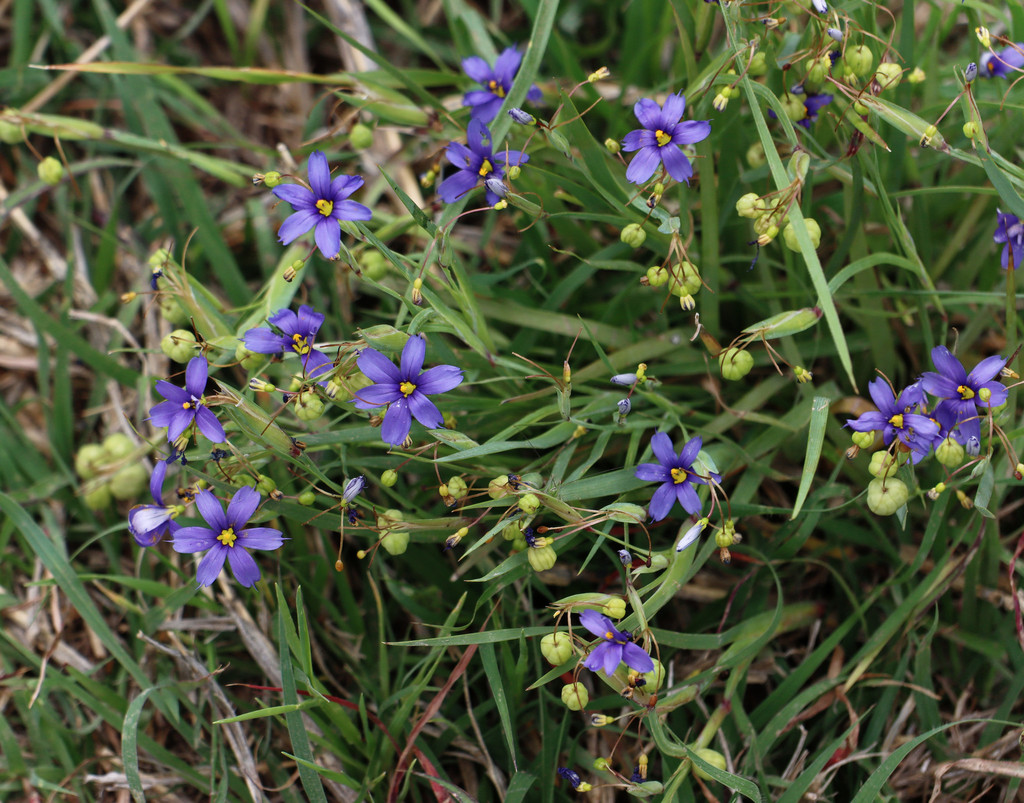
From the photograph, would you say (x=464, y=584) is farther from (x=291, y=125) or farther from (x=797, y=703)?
(x=291, y=125)

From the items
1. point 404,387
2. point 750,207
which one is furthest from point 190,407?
point 750,207

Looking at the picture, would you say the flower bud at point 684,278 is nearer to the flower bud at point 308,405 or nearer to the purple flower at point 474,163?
the purple flower at point 474,163

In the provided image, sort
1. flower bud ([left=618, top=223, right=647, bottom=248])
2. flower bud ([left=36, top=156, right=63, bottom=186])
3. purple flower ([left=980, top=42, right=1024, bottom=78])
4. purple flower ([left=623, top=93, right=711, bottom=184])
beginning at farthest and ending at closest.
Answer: flower bud ([left=36, top=156, right=63, bottom=186]) < purple flower ([left=980, top=42, right=1024, bottom=78]) < flower bud ([left=618, top=223, right=647, bottom=248]) < purple flower ([left=623, top=93, right=711, bottom=184])

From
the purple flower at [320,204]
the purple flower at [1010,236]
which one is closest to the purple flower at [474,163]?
the purple flower at [320,204]

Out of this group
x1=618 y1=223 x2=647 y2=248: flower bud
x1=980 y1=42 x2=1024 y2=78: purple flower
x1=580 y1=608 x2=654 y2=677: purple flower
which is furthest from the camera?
x1=980 y1=42 x2=1024 y2=78: purple flower

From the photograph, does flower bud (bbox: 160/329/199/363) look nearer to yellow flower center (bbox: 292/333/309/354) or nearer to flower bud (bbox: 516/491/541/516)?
yellow flower center (bbox: 292/333/309/354)

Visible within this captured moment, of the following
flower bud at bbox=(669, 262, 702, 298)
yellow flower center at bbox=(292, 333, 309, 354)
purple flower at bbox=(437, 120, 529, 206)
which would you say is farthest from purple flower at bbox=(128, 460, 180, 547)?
flower bud at bbox=(669, 262, 702, 298)

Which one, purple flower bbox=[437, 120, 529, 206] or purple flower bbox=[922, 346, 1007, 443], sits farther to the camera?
purple flower bbox=[437, 120, 529, 206]
